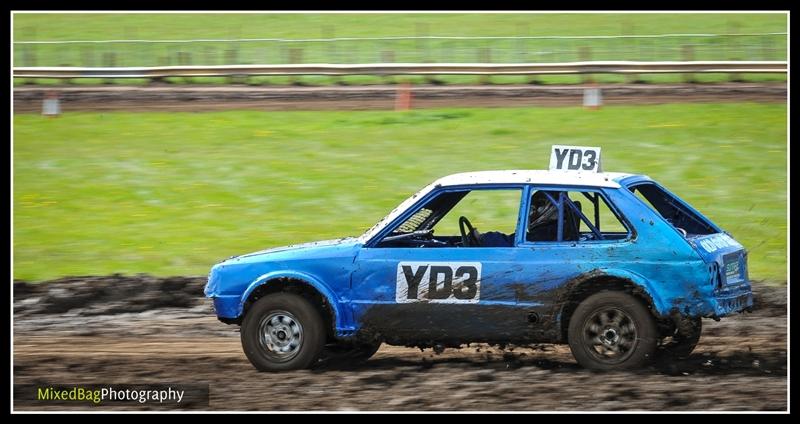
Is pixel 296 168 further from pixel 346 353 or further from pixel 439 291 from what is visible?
pixel 439 291

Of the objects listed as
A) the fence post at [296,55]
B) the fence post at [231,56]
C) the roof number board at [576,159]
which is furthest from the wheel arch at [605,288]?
the fence post at [231,56]

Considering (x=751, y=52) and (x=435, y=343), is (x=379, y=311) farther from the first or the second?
(x=751, y=52)

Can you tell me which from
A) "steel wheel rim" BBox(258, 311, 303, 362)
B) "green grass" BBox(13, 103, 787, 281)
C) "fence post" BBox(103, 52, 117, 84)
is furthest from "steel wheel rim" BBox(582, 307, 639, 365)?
"fence post" BBox(103, 52, 117, 84)

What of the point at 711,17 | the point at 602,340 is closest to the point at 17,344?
the point at 602,340

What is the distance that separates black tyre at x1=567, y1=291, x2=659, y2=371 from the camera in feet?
26.6

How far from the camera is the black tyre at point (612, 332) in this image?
8117mm

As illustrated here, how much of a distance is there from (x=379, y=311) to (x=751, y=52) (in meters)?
19.6

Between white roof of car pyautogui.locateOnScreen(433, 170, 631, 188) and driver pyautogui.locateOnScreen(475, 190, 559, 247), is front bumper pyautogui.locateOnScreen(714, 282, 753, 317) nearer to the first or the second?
white roof of car pyautogui.locateOnScreen(433, 170, 631, 188)

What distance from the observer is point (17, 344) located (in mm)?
10703

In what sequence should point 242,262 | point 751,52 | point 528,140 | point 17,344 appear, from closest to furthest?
point 242,262 → point 17,344 → point 528,140 → point 751,52

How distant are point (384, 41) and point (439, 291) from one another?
61.6 ft

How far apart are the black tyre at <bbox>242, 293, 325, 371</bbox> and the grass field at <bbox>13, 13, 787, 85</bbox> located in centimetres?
1720

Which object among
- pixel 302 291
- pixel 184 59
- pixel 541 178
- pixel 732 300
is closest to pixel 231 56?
pixel 184 59

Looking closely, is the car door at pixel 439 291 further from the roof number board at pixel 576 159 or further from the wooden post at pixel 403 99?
the wooden post at pixel 403 99
